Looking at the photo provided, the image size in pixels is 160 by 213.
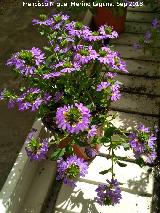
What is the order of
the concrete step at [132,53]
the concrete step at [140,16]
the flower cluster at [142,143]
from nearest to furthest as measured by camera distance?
the flower cluster at [142,143], the concrete step at [132,53], the concrete step at [140,16]

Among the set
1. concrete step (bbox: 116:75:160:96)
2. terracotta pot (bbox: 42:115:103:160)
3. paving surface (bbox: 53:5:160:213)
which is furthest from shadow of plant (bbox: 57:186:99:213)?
concrete step (bbox: 116:75:160:96)

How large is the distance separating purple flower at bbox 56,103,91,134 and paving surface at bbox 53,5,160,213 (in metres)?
0.71

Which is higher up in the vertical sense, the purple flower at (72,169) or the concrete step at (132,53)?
the concrete step at (132,53)

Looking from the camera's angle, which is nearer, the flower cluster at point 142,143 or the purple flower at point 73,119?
the purple flower at point 73,119

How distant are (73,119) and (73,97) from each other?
336 millimetres

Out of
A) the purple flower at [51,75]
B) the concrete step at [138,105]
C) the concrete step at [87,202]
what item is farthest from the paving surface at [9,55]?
the purple flower at [51,75]

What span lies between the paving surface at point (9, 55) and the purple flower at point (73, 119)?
1039 mm

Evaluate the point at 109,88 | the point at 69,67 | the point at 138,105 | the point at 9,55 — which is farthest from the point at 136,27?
the point at 69,67

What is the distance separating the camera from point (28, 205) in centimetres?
196

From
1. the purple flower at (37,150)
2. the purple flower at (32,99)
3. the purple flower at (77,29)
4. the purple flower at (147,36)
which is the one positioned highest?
the purple flower at (147,36)

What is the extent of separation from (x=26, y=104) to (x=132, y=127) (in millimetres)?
928

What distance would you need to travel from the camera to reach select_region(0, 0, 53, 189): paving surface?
2.50m

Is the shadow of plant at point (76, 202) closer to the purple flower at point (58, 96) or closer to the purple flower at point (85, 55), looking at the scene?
the purple flower at point (58, 96)

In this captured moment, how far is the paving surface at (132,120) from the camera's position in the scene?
195 cm
